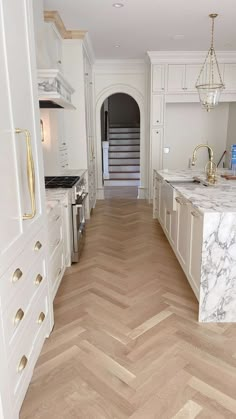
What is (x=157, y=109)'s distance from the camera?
19.4ft

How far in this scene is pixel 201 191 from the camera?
116 inches

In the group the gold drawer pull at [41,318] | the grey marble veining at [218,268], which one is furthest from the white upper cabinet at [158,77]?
the gold drawer pull at [41,318]

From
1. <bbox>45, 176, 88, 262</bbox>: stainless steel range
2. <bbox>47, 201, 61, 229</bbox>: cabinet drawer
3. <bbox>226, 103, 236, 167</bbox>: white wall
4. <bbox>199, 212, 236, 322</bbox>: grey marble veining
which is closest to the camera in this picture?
<bbox>199, 212, 236, 322</bbox>: grey marble veining

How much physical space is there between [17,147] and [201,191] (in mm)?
1984

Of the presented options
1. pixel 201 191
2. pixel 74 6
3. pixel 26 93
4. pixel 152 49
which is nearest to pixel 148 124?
pixel 152 49

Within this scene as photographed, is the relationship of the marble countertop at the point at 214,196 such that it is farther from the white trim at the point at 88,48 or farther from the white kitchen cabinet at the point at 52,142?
the white trim at the point at 88,48

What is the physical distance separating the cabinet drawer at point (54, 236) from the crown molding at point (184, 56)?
13.9 feet

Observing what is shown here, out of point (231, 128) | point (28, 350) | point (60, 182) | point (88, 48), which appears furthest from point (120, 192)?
point (28, 350)

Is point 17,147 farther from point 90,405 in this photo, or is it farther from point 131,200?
point 131,200

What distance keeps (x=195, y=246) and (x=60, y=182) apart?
70.2 inches

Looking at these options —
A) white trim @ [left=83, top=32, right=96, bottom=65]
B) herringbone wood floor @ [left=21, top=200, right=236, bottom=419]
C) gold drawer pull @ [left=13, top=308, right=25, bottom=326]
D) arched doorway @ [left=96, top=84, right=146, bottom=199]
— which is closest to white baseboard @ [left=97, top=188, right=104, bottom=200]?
arched doorway @ [left=96, top=84, right=146, bottom=199]

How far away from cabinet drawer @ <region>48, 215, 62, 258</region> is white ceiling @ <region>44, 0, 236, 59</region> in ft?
8.35

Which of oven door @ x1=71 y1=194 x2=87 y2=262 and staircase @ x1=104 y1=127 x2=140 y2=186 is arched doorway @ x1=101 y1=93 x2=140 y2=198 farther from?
oven door @ x1=71 y1=194 x2=87 y2=262

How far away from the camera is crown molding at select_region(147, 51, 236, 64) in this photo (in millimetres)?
5617
